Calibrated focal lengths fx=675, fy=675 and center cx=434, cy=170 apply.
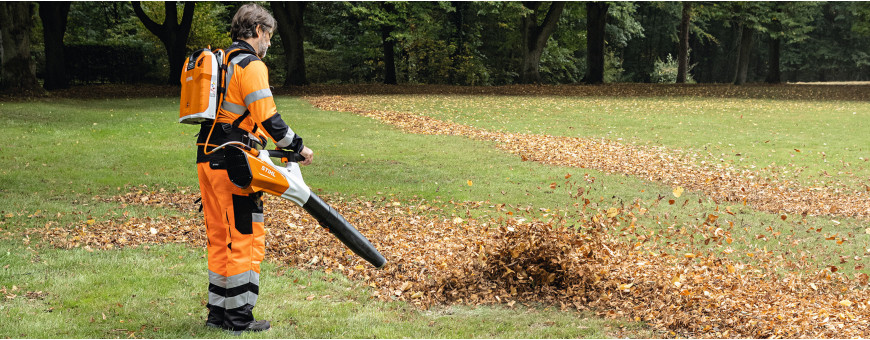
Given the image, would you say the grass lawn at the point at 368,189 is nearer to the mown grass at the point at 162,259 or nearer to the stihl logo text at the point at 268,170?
the mown grass at the point at 162,259

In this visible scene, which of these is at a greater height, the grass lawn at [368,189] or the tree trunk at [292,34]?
the tree trunk at [292,34]

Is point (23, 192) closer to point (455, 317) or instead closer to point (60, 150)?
point (60, 150)

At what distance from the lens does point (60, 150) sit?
1323 centimetres

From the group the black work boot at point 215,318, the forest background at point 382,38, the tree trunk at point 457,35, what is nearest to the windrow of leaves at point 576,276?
the black work boot at point 215,318

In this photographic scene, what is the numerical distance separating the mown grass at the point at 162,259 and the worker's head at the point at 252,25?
79.8 inches

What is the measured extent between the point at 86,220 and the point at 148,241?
135 centimetres

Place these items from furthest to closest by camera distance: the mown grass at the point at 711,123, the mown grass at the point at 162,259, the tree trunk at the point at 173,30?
1. the tree trunk at the point at 173,30
2. the mown grass at the point at 711,123
3. the mown grass at the point at 162,259

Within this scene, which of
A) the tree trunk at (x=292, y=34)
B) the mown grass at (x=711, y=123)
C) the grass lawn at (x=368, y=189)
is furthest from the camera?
the tree trunk at (x=292, y=34)

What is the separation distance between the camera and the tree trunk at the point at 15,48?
22500 mm

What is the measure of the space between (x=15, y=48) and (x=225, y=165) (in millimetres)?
22839

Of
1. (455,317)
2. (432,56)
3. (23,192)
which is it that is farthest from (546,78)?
(455,317)

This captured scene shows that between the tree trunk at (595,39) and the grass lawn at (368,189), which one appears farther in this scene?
the tree trunk at (595,39)

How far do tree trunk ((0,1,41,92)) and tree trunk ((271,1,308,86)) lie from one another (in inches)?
401

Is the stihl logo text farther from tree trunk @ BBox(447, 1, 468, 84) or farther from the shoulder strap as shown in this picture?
tree trunk @ BBox(447, 1, 468, 84)
